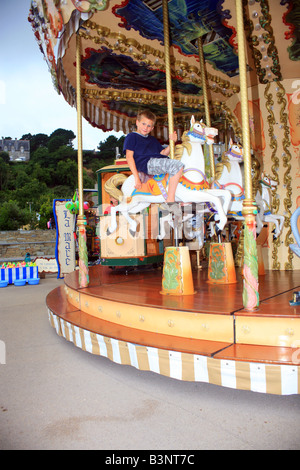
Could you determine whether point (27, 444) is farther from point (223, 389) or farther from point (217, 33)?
point (217, 33)

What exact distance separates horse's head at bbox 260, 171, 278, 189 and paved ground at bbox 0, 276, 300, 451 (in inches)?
126

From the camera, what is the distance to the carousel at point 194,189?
2578 millimetres

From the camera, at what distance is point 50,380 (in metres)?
3.04

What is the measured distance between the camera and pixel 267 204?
5.09 meters

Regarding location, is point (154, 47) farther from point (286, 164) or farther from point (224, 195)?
point (286, 164)

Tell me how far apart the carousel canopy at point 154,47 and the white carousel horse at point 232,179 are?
1429mm

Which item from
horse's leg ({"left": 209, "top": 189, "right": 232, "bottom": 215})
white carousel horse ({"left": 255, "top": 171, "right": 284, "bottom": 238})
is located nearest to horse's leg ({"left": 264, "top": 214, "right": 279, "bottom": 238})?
white carousel horse ({"left": 255, "top": 171, "right": 284, "bottom": 238})

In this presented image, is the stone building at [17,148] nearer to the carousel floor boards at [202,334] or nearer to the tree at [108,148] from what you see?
the tree at [108,148]

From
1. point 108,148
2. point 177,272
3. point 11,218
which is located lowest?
point 177,272

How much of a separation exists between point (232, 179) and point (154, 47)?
205 centimetres

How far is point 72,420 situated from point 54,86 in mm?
4434

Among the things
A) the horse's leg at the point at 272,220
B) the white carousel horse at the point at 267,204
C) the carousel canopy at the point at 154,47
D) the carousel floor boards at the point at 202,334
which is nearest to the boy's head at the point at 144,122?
the carousel canopy at the point at 154,47

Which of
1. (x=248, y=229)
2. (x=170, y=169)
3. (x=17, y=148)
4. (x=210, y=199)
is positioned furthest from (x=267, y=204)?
(x=17, y=148)
